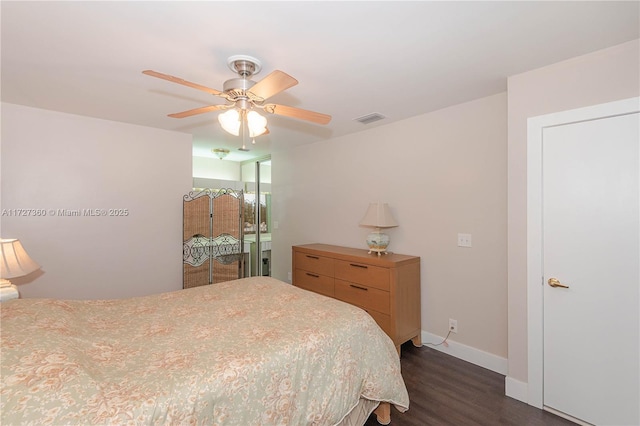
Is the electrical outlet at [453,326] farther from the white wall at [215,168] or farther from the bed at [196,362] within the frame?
the white wall at [215,168]

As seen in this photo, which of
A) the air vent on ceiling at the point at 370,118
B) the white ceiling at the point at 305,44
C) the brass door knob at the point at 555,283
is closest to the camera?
the white ceiling at the point at 305,44

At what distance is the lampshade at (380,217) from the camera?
3.21 metres

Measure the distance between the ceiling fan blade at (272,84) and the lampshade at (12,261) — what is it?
7.43 ft

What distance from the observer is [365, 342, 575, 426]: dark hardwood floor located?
201 cm

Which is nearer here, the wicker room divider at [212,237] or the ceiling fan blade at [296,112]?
the ceiling fan blade at [296,112]

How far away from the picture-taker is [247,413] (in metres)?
1.28

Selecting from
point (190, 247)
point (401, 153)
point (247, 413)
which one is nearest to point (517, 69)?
point (401, 153)

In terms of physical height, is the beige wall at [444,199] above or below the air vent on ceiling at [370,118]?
below

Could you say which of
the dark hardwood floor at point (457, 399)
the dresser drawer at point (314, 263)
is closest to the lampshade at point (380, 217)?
the dresser drawer at point (314, 263)

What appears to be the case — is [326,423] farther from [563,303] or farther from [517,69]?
[517,69]

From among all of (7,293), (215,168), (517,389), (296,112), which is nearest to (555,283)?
(517,389)

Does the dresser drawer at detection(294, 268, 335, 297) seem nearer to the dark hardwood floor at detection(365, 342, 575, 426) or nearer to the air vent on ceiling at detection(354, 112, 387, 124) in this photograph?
the dark hardwood floor at detection(365, 342, 575, 426)

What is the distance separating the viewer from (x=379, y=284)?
293 cm

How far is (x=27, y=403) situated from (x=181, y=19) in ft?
5.73
